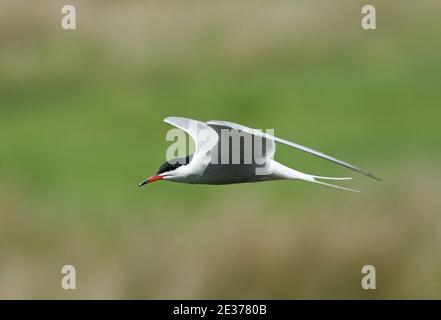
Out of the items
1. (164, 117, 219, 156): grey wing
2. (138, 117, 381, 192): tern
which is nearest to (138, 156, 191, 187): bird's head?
(138, 117, 381, 192): tern

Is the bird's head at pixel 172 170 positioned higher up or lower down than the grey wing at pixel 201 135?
lower down

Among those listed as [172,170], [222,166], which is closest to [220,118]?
[172,170]

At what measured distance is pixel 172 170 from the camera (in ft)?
26.5

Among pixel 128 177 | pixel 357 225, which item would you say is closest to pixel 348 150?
pixel 128 177

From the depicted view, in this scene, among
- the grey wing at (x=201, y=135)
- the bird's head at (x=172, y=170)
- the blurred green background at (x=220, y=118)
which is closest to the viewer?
the grey wing at (x=201, y=135)

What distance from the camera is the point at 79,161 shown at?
14258 mm

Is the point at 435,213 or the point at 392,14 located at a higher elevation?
the point at 392,14

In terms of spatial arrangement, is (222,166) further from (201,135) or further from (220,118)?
(220,118)

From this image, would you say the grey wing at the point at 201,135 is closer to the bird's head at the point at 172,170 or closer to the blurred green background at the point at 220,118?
the bird's head at the point at 172,170

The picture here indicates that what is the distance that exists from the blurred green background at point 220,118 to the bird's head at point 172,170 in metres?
1.34

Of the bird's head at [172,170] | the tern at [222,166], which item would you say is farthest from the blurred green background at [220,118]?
the tern at [222,166]

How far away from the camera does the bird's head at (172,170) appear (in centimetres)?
800

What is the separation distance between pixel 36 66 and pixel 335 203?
6.72m

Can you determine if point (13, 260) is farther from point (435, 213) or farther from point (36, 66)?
point (36, 66)
